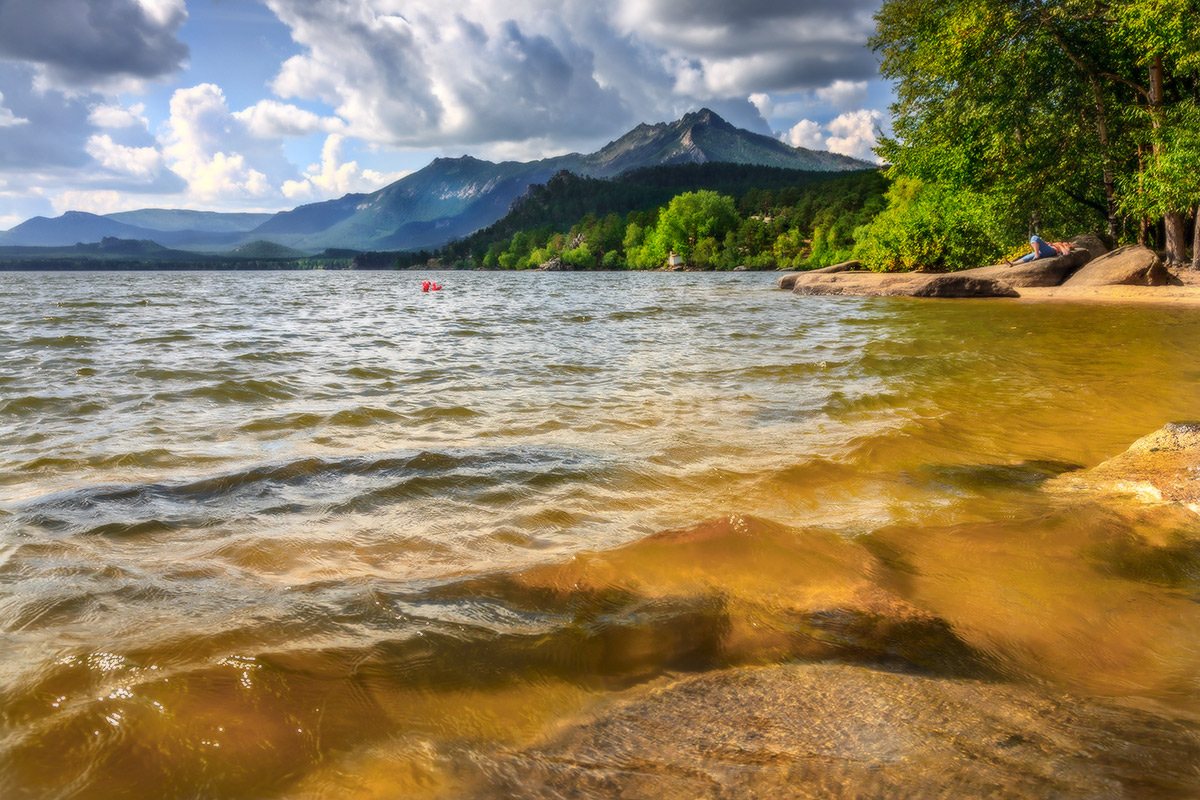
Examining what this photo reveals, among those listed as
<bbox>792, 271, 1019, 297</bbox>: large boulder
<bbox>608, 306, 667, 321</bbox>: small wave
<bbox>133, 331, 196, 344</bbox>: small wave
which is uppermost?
<bbox>792, 271, 1019, 297</bbox>: large boulder

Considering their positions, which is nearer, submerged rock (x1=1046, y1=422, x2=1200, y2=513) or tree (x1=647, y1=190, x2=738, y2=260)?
submerged rock (x1=1046, y1=422, x2=1200, y2=513)

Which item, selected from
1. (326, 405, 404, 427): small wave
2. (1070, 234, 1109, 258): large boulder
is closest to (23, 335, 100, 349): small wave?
(326, 405, 404, 427): small wave

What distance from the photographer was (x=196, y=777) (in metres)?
1.82

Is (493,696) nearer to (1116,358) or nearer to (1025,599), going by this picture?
(1025,599)

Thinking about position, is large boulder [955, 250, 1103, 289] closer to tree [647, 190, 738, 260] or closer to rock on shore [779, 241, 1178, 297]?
rock on shore [779, 241, 1178, 297]

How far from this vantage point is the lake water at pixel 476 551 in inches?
81.4

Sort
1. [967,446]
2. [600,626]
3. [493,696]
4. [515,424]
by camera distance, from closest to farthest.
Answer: [493,696], [600,626], [967,446], [515,424]

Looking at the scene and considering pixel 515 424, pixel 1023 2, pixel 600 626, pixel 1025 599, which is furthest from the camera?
pixel 1023 2

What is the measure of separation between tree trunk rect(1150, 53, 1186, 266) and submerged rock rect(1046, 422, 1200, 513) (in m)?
21.4

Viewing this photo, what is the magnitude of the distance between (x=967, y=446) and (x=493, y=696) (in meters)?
4.86

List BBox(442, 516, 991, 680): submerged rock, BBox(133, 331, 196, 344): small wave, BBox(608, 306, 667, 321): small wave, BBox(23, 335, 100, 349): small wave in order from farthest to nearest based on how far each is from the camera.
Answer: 1. BBox(608, 306, 667, 321): small wave
2. BBox(133, 331, 196, 344): small wave
3. BBox(23, 335, 100, 349): small wave
4. BBox(442, 516, 991, 680): submerged rock

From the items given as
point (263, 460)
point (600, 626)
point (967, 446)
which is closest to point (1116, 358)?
point (967, 446)

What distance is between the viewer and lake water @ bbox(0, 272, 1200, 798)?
207cm

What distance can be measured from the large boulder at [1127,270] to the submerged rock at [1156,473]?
819 inches
